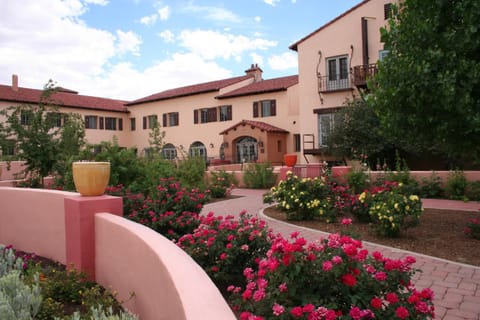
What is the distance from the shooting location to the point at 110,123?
3553 cm

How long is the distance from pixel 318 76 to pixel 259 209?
14.0m

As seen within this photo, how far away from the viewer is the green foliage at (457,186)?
1137 cm

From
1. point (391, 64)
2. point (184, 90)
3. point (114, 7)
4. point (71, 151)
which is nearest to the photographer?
point (391, 64)

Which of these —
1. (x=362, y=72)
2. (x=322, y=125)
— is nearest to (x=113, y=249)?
(x=362, y=72)

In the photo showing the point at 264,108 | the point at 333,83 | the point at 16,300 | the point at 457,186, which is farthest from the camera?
the point at 264,108

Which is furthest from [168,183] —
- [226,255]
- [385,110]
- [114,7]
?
[114,7]

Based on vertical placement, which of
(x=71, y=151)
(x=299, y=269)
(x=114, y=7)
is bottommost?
(x=299, y=269)

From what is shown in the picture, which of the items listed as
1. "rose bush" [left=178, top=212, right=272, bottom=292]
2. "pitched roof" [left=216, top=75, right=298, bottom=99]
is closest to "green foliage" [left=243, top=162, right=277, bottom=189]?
"rose bush" [left=178, top=212, right=272, bottom=292]

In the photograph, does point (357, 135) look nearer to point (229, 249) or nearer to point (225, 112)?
point (229, 249)

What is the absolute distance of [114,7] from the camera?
1133cm

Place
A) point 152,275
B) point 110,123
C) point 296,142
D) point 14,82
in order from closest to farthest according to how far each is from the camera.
Result: point 152,275 < point 296,142 < point 14,82 < point 110,123

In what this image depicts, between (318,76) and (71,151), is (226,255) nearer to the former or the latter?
(71,151)

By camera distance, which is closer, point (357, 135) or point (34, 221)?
point (34, 221)

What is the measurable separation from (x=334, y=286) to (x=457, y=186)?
10.9 metres
